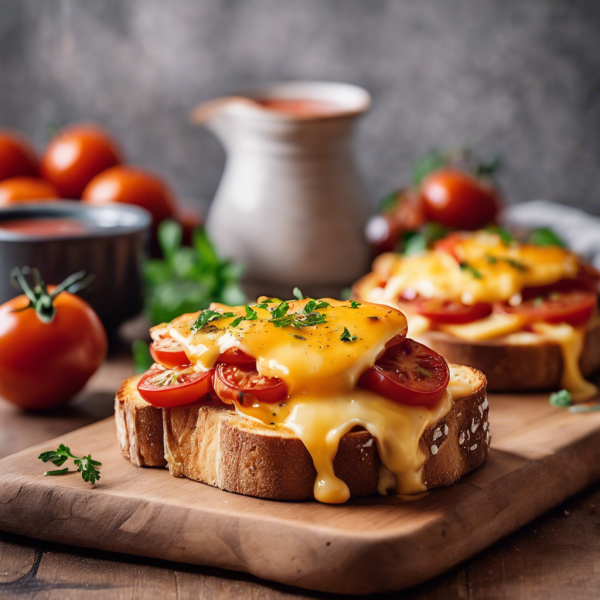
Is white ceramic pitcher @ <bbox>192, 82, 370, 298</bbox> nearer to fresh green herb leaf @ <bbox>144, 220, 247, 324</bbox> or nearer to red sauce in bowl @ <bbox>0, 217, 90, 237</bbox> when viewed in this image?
fresh green herb leaf @ <bbox>144, 220, 247, 324</bbox>

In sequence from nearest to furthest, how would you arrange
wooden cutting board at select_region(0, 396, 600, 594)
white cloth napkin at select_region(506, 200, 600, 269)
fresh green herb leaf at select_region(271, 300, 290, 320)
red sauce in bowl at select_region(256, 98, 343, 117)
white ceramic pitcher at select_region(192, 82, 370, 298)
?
wooden cutting board at select_region(0, 396, 600, 594)
fresh green herb leaf at select_region(271, 300, 290, 320)
white ceramic pitcher at select_region(192, 82, 370, 298)
red sauce in bowl at select_region(256, 98, 343, 117)
white cloth napkin at select_region(506, 200, 600, 269)

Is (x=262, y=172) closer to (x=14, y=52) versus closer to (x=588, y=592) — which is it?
(x=588, y=592)

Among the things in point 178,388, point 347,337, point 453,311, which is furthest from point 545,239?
point 178,388

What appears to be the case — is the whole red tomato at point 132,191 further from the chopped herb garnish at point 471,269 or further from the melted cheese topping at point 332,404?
the melted cheese topping at point 332,404

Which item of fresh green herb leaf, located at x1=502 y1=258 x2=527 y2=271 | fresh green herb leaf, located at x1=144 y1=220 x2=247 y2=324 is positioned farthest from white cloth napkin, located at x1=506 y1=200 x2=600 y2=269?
fresh green herb leaf, located at x1=144 y1=220 x2=247 y2=324

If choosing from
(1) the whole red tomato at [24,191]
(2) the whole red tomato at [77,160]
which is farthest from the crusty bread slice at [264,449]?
(2) the whole red tomato at [77,160]

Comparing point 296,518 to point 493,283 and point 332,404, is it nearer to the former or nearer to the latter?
point 332,404
